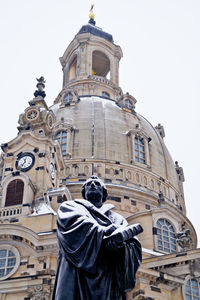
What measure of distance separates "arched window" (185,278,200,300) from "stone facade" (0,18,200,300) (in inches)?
7.2

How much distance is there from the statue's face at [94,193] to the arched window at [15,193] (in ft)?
65.1

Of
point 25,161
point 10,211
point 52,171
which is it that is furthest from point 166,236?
point 10,211

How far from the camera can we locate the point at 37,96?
32.8 metres

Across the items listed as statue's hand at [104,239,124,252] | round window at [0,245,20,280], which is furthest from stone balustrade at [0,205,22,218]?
statue's hand at [104,239,124,252]

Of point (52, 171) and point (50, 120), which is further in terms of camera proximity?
point (50, 120)

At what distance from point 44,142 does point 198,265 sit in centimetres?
1111

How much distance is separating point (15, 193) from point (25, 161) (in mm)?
2614

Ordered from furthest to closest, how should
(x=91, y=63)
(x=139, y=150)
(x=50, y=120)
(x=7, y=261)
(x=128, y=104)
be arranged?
1. (x=91, y=63)
2. (x=128, y=104)
3. (x=139, y=150)
4. (x=50, y=120)
5. (x=7, y=261)

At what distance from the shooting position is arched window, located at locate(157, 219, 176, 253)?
1177 inches

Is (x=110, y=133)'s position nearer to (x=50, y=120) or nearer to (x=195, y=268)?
(x=50, y=120)

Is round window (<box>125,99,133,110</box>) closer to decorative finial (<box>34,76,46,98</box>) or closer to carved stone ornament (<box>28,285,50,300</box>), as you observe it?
decorative finial (<box>34,76,46,98</box>)

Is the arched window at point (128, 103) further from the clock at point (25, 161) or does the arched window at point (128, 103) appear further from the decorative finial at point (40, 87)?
the clock at point (25, 161)

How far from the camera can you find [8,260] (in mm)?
23000

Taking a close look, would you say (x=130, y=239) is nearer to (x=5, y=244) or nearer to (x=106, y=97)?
(x=5, y=244)
